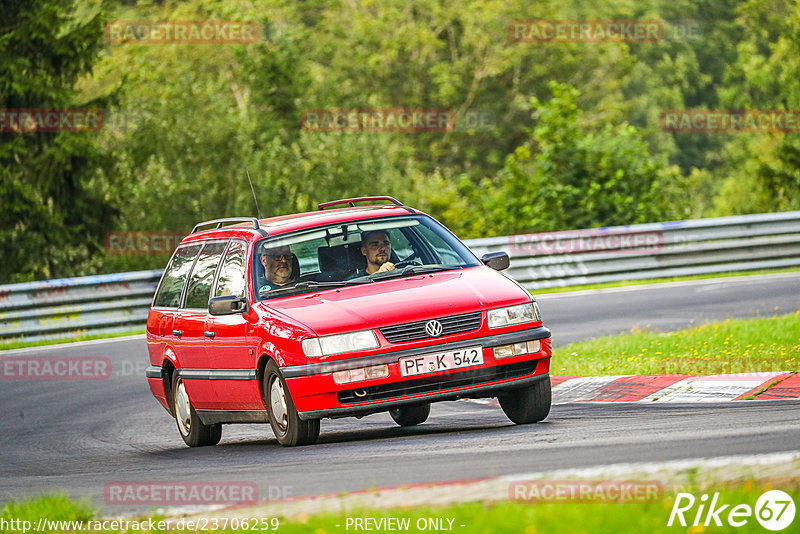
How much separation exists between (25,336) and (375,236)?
10732mm

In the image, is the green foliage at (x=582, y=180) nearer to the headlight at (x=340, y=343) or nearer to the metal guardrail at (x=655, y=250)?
the metal guardrail at (x=655, y=250)

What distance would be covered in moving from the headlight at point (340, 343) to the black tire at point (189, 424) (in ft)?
7.41

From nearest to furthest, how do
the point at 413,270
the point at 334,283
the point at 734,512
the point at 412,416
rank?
the point at 734,512 < the point at 334,283 < the point at 413,270 < the point at 412,416

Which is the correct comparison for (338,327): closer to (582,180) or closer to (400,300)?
(400,300)

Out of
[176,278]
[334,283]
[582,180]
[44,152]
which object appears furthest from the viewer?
[44,152]

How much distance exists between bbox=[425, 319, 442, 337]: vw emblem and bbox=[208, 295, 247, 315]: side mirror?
1563 millimetres

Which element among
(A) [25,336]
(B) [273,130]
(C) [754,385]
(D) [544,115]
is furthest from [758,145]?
(C) [754,385]

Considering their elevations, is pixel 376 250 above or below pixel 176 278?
above

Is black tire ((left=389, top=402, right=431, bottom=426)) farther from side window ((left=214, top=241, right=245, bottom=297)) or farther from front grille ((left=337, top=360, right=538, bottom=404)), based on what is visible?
front grille ((left=337, top=360, right=538, bottom=404))

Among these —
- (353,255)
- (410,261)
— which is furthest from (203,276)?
(410,261)

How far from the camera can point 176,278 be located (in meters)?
10.7

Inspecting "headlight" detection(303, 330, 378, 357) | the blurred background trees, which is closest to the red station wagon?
"headlight" detection(303, 330, 378, 357)

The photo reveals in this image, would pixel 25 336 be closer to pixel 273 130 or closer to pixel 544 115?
pixel 544 115

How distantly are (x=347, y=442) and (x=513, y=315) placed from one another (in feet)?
4.86
